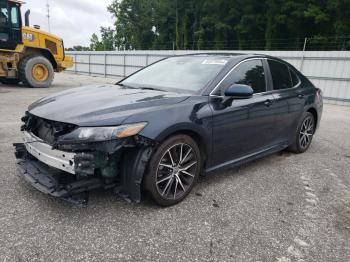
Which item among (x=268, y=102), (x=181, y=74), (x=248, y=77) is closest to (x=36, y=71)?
(x=181, y=74)

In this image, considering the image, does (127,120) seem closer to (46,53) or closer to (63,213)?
(63,213)

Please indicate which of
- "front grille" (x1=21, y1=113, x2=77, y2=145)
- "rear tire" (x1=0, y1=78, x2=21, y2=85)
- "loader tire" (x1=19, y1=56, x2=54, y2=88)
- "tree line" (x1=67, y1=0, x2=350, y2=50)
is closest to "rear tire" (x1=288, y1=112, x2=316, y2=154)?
"front grille" (x1=21, y1=113, x2=77, y2=145)

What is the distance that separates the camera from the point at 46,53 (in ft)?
43.4

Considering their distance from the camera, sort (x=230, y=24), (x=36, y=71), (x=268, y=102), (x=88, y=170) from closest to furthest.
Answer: (x=88, y=170)
(x=268, y=102)
(x=36, y=71)
(x=230, y=24)

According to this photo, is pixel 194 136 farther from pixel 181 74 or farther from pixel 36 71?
pixel 36 71

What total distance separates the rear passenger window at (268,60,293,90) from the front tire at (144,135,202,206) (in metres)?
1.81

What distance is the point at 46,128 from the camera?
2938 millimetres

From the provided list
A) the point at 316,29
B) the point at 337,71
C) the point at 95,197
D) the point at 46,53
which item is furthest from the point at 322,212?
the point at 316,29

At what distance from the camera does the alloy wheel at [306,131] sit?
16.2ft

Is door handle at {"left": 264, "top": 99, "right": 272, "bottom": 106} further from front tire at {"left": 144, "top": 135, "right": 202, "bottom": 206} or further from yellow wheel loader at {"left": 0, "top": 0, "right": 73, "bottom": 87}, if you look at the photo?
yellow wheel loader at {"left": 0, "top": 0, "right": 73, "bottom": 87}

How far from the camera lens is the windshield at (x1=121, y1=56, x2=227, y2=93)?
350cm

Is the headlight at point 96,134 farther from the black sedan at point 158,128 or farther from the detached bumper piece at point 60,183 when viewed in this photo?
the detached bumper piece at point 60,183

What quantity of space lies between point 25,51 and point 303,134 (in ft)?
36.9

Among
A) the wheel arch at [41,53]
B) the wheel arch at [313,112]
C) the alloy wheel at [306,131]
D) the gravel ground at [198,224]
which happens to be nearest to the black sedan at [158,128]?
the gravel ground at [198,224]
